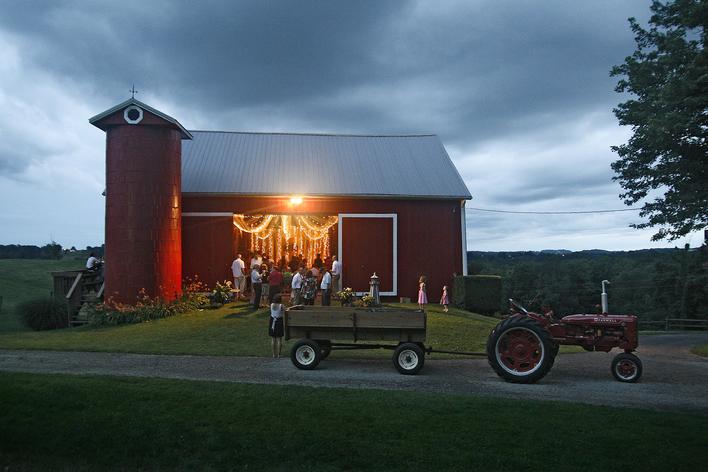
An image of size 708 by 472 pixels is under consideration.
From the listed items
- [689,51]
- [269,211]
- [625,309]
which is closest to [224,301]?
[269,211]

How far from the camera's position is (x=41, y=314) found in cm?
1900

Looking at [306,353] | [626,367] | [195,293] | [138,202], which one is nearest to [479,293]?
[626,367]

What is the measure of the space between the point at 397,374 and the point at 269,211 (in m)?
13.1

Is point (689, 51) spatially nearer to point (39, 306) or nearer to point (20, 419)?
point (20, 419)

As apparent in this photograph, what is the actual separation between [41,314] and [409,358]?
44.7ft

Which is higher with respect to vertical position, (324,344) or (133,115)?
(133,115)

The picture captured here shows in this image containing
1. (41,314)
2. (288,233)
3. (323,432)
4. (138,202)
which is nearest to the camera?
(323,432)

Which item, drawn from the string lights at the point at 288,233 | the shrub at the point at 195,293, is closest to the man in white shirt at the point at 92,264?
the shrub at the point at 195,293

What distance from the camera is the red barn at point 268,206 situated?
776 inches

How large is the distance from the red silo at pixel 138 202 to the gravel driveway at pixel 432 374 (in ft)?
19.6

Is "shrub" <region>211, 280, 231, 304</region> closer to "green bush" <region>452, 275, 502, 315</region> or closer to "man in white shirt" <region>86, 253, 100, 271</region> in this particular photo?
"man in white shirt" <region>86, 253, 100, 271</region>

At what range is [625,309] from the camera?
181 ft

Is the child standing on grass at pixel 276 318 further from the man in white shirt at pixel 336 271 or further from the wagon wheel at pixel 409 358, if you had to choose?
the man in white shirt at pixel 336 271

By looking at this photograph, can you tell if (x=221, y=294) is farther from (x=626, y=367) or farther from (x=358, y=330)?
(x=626, y=367)
